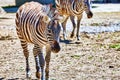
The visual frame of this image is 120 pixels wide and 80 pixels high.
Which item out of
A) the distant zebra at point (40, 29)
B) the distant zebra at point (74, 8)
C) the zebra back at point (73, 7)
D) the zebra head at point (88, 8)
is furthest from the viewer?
the zebra back at point (73, 7)

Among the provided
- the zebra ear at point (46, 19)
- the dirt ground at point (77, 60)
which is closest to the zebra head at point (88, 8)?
the dirt ground at point (77, 60)

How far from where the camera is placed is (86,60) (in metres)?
11.3

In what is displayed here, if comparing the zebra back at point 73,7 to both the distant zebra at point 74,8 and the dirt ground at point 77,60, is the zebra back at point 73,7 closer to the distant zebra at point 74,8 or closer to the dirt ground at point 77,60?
the distant zebra at point 74,8

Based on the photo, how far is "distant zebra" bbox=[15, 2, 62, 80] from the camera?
7.46 m

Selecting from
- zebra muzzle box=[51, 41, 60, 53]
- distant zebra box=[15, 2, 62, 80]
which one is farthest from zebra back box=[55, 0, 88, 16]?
zebra muzzle box=[51, 41, 60, 53]

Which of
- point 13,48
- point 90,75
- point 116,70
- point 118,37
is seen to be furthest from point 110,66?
point 118,37

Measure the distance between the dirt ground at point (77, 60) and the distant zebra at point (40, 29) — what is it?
0.88 m

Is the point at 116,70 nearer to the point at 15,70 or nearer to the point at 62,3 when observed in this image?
the point at 15,70

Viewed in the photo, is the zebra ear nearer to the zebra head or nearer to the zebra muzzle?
the zebra muzzle

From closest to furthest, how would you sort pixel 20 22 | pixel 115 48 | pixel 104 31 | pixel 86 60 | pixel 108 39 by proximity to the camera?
pixel 20 22 < pixel 86 60 < pixel 115 48 < pixel 108 39 < pixel 104 31

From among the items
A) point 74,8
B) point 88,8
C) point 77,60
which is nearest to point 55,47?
point 77,60

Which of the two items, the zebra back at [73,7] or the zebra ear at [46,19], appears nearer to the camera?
the zebra ear at [46,19]

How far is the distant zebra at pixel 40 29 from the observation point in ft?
24.5

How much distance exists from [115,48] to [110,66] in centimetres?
263
